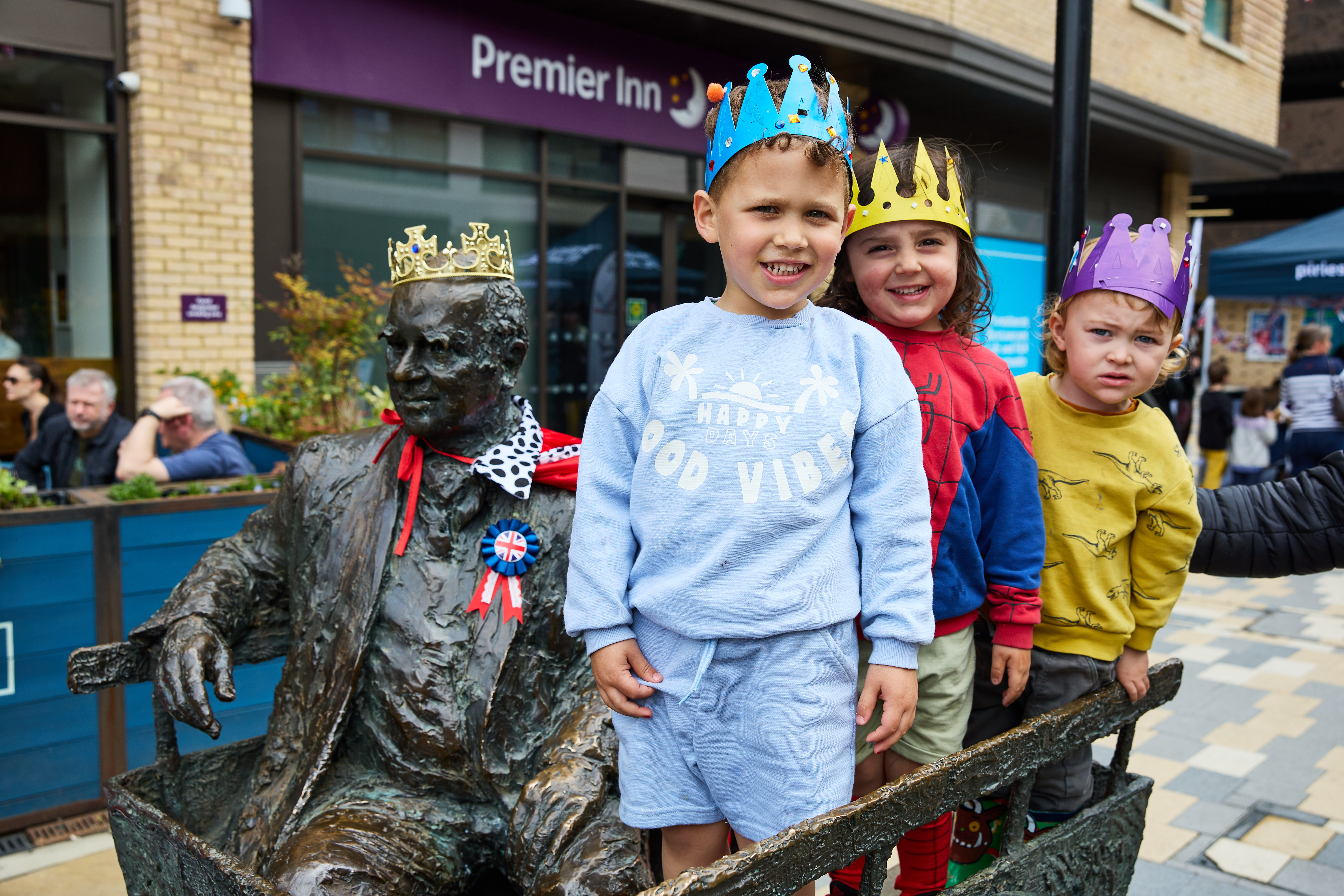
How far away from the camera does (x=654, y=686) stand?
1630mm

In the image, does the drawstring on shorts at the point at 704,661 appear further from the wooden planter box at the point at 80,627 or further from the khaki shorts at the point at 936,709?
the wooden planter box at the point at 80,627

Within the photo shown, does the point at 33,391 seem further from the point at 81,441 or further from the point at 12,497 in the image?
the point at 12,497

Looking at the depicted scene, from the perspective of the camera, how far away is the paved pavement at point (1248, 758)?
11.8 ft

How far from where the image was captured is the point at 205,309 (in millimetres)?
6422

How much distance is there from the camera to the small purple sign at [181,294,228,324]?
6375mm

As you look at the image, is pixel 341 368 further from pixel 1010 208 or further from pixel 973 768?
pixel 1010 208

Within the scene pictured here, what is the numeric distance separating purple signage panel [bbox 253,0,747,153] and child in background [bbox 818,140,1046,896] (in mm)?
5787

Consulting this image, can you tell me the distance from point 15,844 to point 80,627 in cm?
79

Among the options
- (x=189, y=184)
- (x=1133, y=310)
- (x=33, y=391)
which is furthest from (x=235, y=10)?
(x=1133, y=310)

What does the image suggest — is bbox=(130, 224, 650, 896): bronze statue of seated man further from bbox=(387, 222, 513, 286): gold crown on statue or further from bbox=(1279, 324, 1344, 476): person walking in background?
bbox=(1279, 324, 1344, 476): person walking in background

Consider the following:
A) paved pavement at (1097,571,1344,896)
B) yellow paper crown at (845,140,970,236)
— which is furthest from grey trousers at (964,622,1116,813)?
paved pavement at (1097,571,1344,896)

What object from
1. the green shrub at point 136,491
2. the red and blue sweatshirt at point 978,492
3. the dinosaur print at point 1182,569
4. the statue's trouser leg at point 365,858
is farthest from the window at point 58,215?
the dinosaur print at point 1182,569

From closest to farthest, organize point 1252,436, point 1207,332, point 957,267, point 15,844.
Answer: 1. point 957,267
2. point 15,844
3. point 1252,436
4. point 1207,332

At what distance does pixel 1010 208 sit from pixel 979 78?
3.11 metres
